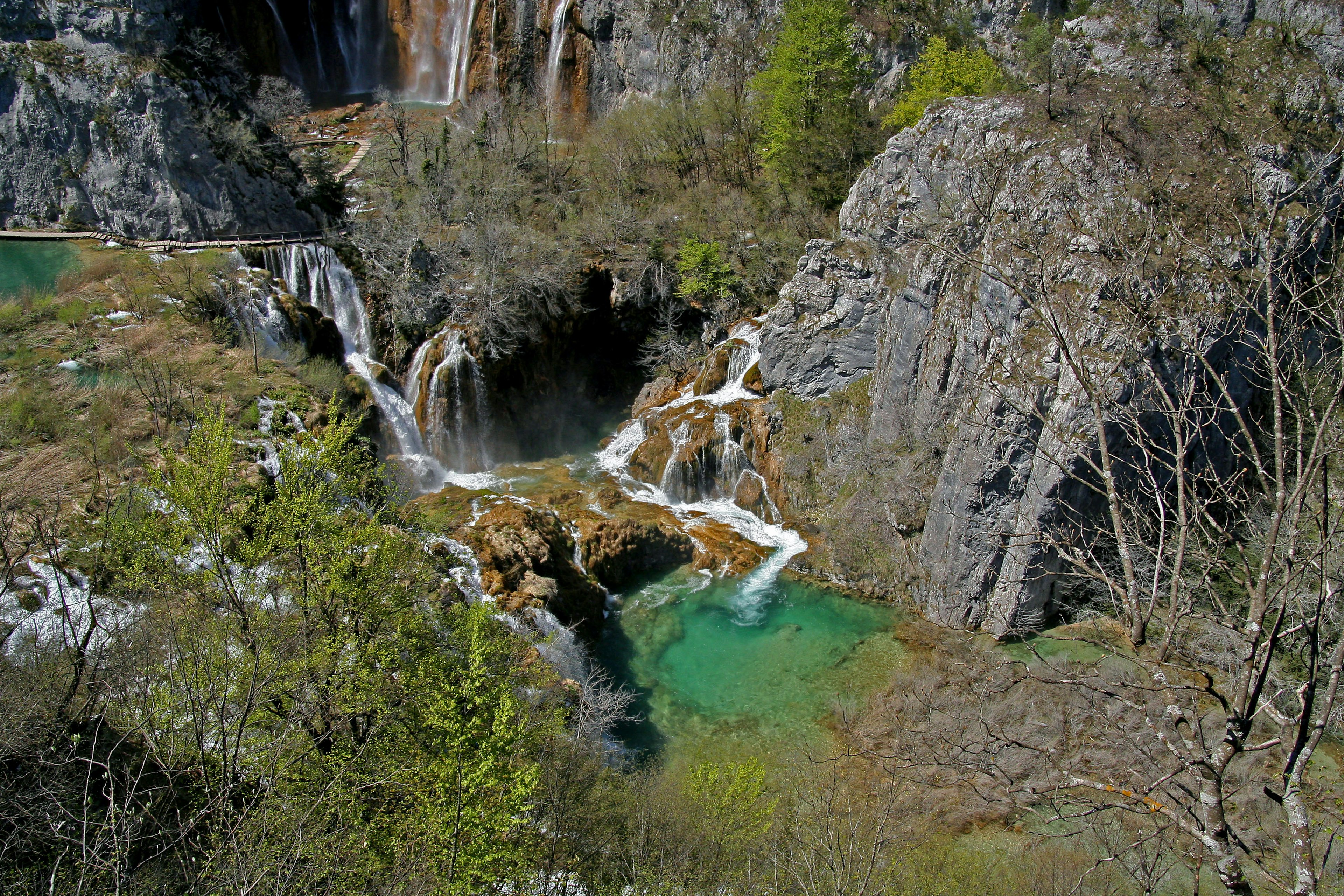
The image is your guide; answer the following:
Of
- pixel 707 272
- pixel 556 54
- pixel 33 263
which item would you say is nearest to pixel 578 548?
pixel 707 272

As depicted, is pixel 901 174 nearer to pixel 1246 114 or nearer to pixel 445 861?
pixel 1246 114

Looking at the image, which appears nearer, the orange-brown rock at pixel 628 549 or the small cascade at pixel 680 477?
the orange-brown rock at pixel 628 549

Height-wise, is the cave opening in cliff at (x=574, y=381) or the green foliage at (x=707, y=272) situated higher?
the green foliage at (x=707, y=272)

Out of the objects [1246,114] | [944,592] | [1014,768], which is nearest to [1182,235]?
[1014,768]

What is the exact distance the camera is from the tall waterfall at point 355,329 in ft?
75.7

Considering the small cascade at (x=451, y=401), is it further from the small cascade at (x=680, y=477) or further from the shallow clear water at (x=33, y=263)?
the shallow clear water at (x=33, y=263)

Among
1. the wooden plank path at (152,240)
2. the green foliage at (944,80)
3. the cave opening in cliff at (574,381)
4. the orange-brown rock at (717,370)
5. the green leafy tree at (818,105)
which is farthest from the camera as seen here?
the green leafy tree at (818,105)

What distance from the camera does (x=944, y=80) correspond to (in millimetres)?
23688

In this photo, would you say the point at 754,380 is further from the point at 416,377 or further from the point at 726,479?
the point at 416,377

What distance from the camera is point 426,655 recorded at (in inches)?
382

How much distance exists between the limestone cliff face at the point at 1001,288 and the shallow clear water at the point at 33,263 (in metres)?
23.2

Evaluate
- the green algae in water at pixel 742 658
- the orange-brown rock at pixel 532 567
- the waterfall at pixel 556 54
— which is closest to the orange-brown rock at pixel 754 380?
the green algae in water at pixel 742 658

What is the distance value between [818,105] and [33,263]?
2560cm

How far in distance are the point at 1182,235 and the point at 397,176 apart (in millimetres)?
30847
